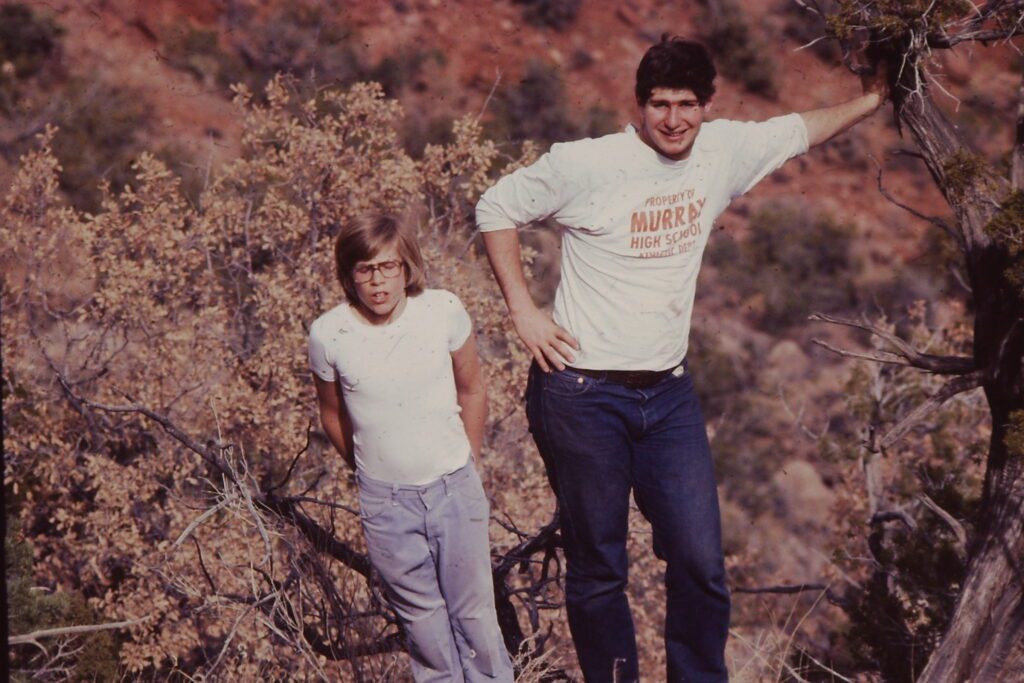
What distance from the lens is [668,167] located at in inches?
137

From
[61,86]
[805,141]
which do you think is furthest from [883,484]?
[61,86]

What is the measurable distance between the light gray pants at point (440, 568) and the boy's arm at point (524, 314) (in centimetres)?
43

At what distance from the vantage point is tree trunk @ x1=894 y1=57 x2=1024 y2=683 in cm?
448

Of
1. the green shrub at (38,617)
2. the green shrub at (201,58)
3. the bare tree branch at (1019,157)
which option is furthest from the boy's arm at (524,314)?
the green shrub at (201,58)

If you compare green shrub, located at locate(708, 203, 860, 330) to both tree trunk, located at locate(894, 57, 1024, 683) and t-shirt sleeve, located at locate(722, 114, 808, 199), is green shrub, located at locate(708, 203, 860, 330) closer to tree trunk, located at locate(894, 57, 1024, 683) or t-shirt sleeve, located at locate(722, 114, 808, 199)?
tree trunk, located at locate(894, 57, 1024, 683)

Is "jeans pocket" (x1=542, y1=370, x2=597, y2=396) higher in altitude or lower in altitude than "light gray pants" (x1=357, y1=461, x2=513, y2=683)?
higher

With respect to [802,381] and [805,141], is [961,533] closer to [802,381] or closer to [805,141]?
[805,141]

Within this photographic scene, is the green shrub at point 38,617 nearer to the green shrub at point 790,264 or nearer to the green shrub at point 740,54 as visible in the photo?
the green shrub at point 790,264

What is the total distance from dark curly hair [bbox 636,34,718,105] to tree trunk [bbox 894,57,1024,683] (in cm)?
126

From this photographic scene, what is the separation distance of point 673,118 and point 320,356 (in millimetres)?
1241

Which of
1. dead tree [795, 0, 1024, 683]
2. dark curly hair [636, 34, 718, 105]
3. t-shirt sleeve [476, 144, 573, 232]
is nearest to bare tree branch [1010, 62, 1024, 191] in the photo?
dead tree [795, 0, 1024, 683]

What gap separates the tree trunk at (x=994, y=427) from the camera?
4477 mm

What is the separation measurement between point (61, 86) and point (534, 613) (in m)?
19.2

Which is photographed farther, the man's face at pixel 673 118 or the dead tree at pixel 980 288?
the dead tree at pixel 980 288
